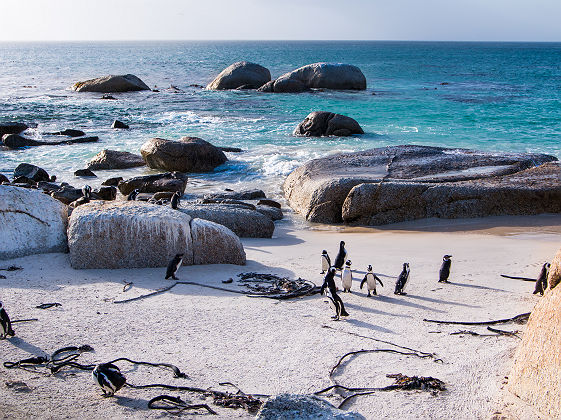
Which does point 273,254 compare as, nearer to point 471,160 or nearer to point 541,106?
point 471,160

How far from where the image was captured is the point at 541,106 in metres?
32.7

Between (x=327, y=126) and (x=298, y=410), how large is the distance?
2045 cm

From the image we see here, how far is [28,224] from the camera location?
8453mm

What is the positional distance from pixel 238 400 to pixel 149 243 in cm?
407

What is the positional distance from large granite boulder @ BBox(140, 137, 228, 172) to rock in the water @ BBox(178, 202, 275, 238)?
7.16 m

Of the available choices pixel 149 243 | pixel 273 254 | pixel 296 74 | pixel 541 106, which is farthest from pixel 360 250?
pixel 296 74

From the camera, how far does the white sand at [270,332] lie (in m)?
4.44

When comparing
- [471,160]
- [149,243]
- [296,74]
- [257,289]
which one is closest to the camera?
[257,289]

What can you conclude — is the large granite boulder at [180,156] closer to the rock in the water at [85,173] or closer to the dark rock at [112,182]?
the rock in the water at [85,173]

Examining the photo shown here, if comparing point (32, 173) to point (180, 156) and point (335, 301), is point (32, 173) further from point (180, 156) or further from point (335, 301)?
point (335, 301)

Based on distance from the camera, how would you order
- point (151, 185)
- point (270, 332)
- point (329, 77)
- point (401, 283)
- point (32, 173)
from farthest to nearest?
point (329, 77), point (32, 173), point (151, 185), point (401, 283), point (270, 332)

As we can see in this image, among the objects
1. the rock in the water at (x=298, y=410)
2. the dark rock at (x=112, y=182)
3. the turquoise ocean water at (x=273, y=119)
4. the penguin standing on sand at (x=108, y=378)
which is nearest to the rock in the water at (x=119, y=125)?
the turquoise ocean water at (x=273, y=119)

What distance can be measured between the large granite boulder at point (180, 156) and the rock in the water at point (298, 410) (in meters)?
14.6

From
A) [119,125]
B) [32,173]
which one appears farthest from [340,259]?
[119,125]
